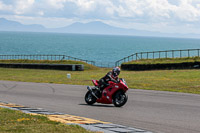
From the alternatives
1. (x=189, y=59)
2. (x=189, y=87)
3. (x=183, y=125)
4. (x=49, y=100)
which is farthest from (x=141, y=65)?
(x=183, y=125)

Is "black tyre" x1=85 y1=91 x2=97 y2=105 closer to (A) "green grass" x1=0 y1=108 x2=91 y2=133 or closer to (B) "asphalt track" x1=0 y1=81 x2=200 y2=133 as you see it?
(B) "asphalt track" x1=0 y1=81 x2=200 y2=133

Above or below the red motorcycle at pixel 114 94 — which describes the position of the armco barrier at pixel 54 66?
above

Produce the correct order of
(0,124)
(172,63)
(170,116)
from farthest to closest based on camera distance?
1. (172,63)
2. (170,116)
3. (0,124)

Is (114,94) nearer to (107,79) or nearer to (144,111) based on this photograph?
(107,79)

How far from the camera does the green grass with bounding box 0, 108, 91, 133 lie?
7.85 meters

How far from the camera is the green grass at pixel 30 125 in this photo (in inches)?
309

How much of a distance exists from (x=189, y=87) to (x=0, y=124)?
604 inches

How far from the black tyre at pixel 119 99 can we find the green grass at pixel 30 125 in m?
3.99

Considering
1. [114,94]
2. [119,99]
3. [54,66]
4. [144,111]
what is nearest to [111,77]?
[114,94]

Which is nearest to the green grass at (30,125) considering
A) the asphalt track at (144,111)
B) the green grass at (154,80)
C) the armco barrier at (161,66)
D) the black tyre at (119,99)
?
the asphalt track at (144,111)

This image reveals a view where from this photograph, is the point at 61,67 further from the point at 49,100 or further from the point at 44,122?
the point at 44,122

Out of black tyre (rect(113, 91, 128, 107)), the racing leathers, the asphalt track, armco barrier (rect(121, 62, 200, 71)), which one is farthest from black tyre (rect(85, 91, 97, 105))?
armco barrier (rect(121, 62, 200, 71))

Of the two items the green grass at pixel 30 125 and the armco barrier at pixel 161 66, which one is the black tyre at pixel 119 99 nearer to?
the green grass at pixel 30 125

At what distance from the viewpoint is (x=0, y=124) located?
8.68 meters
